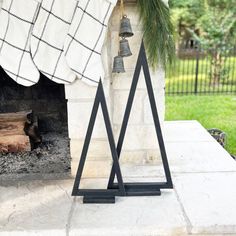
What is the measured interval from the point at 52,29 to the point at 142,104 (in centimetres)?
77

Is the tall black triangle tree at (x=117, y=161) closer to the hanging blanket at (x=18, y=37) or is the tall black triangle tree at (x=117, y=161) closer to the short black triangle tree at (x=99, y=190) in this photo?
the short black triangle tree at (x=99, y=190)

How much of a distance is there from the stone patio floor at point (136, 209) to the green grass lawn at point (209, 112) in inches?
45.4

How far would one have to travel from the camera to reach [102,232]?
5.28 ft

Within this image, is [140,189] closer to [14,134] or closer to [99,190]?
[99,190]

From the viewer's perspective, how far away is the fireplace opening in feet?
7.56

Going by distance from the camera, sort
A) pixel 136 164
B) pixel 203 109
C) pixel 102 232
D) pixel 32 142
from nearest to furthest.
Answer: pixel 102 232 < pixel 136 164 < pixel 32 142 < pixel 203 109

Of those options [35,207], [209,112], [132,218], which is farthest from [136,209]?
[209,112]

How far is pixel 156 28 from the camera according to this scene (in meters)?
1.92

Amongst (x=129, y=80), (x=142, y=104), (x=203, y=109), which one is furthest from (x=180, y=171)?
(x=203, y=109)

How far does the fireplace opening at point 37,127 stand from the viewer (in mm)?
2305

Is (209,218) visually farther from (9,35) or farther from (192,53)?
(192,53)

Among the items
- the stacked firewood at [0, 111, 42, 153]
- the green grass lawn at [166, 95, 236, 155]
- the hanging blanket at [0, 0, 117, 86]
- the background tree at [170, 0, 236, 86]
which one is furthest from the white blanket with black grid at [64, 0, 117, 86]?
the background tree at [170, 0, 236, 86]

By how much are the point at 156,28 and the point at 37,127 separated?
1283mm

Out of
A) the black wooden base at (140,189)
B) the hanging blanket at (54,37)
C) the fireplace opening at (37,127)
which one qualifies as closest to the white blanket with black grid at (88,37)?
the hanging blanket at (54,37)
